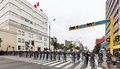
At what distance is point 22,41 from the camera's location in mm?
62875

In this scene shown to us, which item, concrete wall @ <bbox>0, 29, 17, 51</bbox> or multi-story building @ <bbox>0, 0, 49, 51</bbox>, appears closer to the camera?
concrete wall @ <bbox>0, 29, 17, 51</bbox>

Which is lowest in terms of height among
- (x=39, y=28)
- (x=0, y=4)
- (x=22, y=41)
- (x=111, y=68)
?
(x=111, y=68)

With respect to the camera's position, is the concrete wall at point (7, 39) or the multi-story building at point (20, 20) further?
the multi-story building at point (20, 20)

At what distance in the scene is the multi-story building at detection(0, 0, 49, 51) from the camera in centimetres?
5718

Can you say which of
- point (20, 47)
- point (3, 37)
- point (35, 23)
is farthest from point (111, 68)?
point (35, 23)

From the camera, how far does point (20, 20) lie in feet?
207

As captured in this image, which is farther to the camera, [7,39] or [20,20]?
[20,20]

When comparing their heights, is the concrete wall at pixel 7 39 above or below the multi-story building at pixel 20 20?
below

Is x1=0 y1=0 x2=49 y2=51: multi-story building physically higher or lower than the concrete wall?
higher

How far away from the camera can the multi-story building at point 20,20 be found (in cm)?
5718

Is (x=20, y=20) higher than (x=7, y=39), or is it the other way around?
(x=20, y=20)

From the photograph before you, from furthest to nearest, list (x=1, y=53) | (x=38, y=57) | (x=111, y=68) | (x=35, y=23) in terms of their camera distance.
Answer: (x=35, y=23), (x=1, y=53), (x=38, y=57), (x=111, y=68)

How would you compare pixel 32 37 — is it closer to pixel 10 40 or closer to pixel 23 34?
pixel 23 34

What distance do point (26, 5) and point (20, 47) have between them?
20.2 meters
